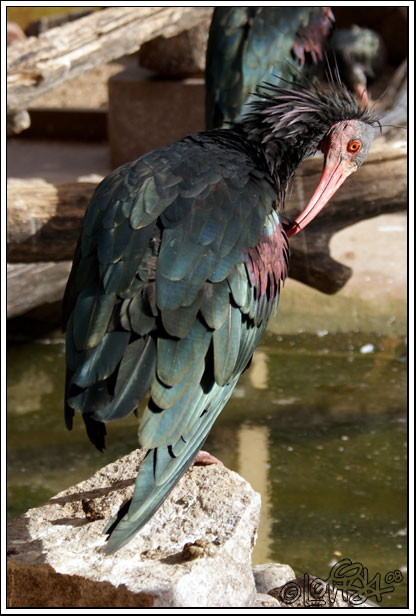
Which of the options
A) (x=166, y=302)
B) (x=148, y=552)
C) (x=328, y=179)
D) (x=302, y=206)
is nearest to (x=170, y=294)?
(x=166, y=302)

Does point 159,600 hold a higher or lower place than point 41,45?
lower

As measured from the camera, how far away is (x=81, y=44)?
4.75 m

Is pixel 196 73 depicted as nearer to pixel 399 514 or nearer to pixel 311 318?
pixel 311 318

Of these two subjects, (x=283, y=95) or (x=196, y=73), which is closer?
(x=283, y=95)

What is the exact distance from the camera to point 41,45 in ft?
14.8

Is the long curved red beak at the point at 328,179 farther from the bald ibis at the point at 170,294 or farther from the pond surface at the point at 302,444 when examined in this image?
the pond surface at the point at 302,444

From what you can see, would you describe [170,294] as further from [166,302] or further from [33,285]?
[33,285]

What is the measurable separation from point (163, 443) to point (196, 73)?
5228 mm

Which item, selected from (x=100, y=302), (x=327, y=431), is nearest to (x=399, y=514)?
(x=327, y=431)

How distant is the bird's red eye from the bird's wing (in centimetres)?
42

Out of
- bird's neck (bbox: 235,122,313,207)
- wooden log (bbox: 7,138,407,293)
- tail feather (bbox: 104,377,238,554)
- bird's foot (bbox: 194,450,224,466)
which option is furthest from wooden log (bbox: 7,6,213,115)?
tail feather (bbox: 104,377,238,554)

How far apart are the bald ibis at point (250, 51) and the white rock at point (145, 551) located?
2.01 metres

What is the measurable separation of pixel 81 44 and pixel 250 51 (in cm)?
109

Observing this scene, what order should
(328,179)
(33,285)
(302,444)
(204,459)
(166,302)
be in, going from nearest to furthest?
(166,302), (204,459), (328,179), (302,444), (33,285)
